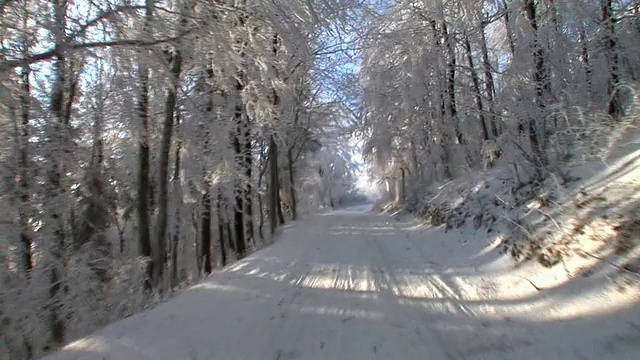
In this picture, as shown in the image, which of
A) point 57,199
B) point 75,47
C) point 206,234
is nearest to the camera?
point 75,47

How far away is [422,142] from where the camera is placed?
827 inches

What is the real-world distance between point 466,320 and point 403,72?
15.3 metres

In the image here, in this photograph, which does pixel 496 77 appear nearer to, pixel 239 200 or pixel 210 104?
pixel 210 104

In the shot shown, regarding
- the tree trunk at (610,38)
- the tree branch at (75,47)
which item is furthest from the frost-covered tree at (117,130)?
the tree trunk at (610,38)

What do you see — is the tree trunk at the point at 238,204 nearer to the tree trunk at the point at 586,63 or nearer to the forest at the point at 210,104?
the forest at the point at 210,104

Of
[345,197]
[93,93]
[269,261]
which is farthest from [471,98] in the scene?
[345,197]

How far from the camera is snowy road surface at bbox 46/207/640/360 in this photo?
4512 millimetres

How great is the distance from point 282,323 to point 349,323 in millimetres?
819

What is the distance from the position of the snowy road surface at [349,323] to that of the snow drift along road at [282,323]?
13 millimetres

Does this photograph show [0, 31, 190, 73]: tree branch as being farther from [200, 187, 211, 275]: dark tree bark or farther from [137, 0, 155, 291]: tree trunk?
[200, 187, 211, 275]: dark tree bark

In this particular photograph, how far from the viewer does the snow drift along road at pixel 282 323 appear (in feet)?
15.5

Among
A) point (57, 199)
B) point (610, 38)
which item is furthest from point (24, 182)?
point (610, 38)

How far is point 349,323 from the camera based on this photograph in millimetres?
A: 5469

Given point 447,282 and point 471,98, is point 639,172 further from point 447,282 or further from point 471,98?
point 471,98
